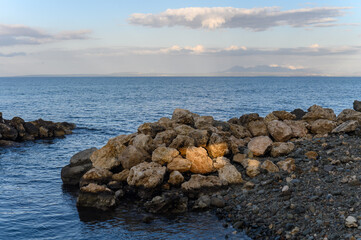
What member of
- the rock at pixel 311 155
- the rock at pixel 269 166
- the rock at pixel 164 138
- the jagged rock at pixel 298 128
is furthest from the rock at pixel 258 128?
the rock at pixel 164 138

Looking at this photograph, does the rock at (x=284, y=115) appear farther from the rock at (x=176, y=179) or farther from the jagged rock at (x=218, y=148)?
the rock at (x=176, y=179)

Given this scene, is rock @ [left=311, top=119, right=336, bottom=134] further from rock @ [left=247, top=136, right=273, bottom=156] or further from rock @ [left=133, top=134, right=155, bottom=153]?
rock @ [left=133, top=134, right=155, bottom=153]

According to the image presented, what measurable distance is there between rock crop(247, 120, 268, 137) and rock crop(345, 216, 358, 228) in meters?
15.4

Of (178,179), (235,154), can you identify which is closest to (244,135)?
(235,154)

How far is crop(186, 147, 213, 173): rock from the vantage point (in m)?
24.3

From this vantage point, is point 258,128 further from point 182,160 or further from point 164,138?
point 182,160

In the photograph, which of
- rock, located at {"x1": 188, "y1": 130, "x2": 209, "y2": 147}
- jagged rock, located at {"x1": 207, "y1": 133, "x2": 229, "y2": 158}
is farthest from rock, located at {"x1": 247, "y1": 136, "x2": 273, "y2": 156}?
rock, located at {"x1": 188, "y1": 130, "x2": 209, "y2": 147}

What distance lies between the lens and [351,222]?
15.3m

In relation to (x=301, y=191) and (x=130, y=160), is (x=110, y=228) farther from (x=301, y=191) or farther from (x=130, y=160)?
(x=301, y=191)

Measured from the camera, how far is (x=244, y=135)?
101 feet

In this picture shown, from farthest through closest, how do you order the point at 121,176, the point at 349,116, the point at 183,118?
the point at 349,116, the point at 183,118, the point at 121,176

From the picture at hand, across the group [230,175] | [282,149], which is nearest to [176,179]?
[230,175]

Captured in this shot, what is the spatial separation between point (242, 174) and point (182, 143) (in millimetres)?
5072

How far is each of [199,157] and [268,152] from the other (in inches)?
220
